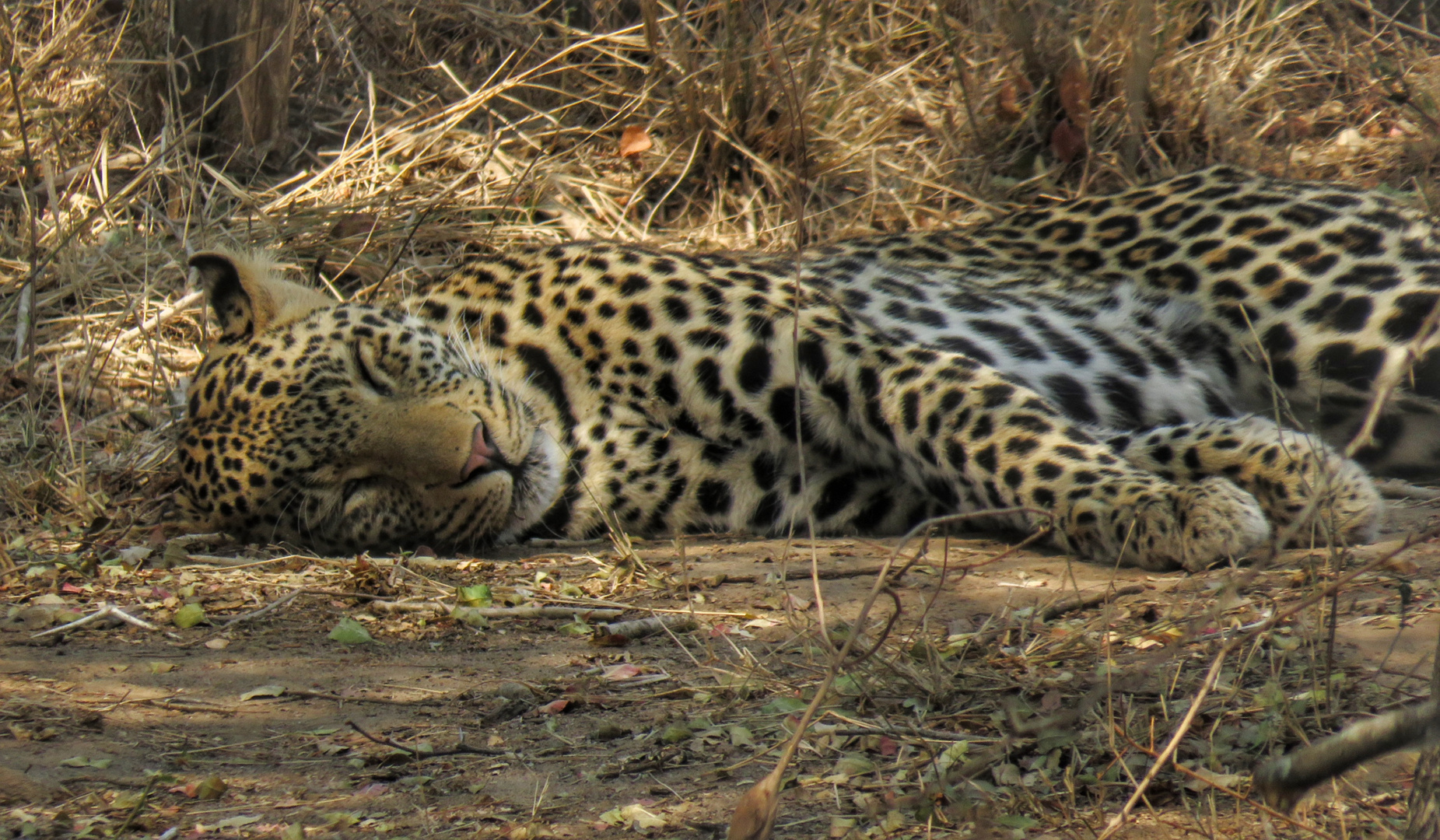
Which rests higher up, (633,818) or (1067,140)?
(1067,140)

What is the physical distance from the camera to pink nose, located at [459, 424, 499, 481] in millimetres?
4492

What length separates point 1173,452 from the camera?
14.9ft

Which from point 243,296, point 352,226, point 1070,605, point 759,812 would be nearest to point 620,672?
point 1070,605

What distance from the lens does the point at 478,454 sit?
14.8 ft

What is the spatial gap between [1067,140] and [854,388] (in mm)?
3095

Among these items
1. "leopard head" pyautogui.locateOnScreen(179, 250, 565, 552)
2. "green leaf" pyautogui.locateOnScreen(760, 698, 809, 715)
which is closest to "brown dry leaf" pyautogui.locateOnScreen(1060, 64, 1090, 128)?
"leopard head" pyautogui.locateOnScreen(179, 250, 565, 552)

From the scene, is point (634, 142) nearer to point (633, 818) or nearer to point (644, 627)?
point (644, 627)

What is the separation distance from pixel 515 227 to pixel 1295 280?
362cm

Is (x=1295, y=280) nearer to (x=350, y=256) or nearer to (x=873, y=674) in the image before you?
(x=873, y=674)

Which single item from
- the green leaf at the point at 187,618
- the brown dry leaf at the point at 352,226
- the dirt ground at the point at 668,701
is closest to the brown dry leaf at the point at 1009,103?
the brown dry leaf at the point at 352,226

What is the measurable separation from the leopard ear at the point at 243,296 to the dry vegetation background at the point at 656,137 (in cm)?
128

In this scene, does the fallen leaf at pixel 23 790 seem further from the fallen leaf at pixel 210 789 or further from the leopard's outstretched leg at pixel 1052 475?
the leopard's outstretched leg at pixel 1052 475

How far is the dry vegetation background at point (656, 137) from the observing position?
6.75 meters

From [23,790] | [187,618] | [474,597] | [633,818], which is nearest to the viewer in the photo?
[633,818]
